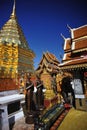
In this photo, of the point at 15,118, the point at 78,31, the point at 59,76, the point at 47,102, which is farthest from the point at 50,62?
the point at 15,118

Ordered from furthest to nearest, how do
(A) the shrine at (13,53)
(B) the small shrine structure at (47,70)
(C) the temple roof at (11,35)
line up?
1. (C) the temple roof at (11,35)
2. (A) the shrine at (13,53)
3. (B) the small shrine structure at (47,70)

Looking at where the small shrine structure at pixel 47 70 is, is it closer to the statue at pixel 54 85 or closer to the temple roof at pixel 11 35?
the statue at pixel 54 85

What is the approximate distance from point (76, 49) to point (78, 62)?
7.24 feet

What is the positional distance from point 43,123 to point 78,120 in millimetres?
2378

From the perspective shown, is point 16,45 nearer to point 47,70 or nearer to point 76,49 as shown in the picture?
point 47,70

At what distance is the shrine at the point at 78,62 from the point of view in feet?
29.5

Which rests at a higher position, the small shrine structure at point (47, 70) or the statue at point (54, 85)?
the small shrine structure at point (47, 70)

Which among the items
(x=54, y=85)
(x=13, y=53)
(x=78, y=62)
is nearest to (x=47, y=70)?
(x=54, y=85)

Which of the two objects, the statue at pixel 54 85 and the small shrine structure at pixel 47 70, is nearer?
the statue at pixel 54 85

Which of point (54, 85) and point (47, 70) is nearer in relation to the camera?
point (54, 85)

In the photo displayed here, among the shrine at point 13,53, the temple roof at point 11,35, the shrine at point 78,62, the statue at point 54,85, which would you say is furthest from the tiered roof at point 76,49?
the temple roof at point 11,35

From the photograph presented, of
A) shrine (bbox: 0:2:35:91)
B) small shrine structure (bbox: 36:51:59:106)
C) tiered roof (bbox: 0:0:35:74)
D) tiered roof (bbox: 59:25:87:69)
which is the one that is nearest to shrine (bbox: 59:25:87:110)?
tiered roof (bbox: 59:25:87:69)

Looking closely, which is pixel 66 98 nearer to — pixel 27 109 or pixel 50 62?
pixel 27 109

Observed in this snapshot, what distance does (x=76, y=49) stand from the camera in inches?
420
